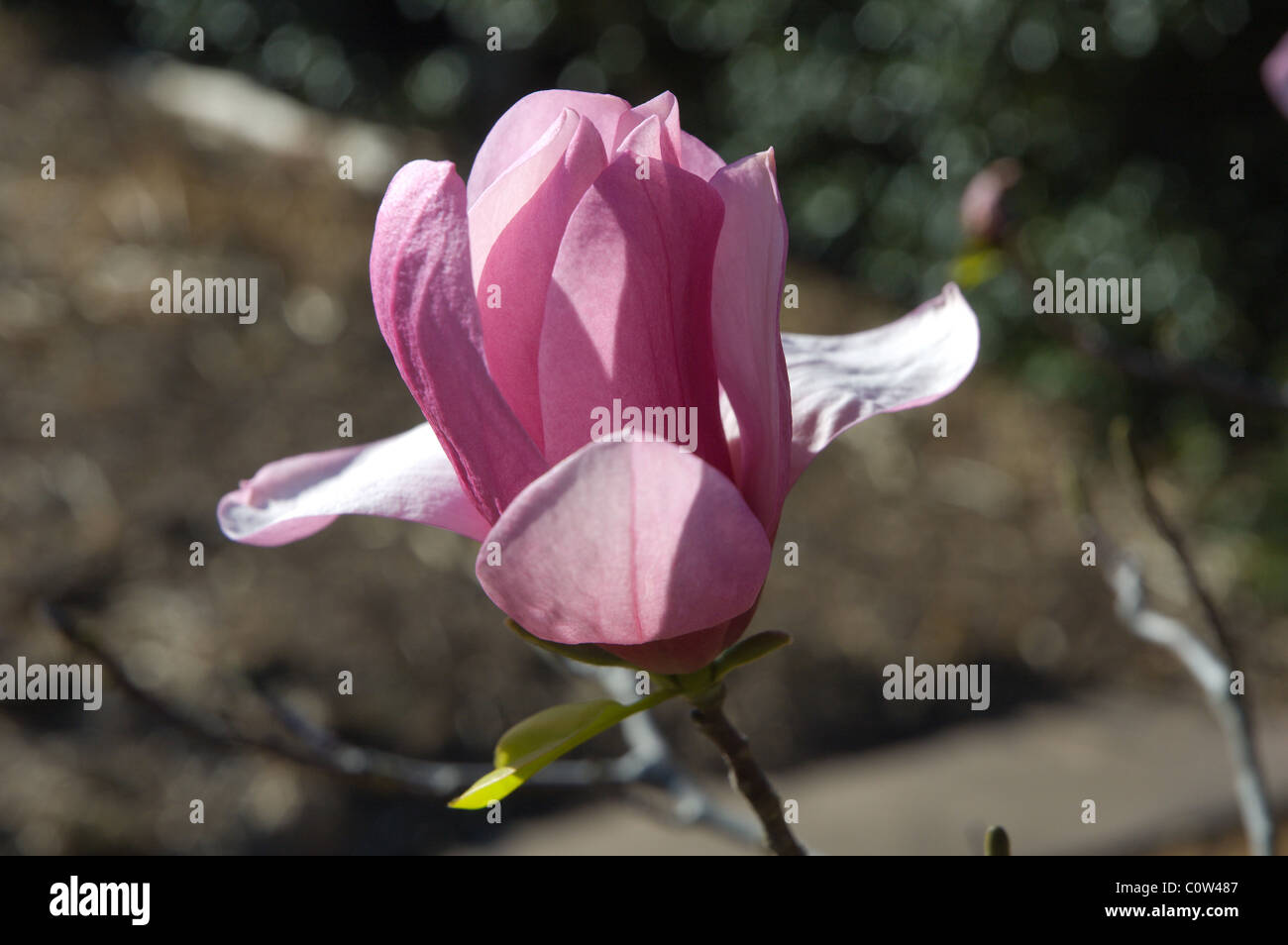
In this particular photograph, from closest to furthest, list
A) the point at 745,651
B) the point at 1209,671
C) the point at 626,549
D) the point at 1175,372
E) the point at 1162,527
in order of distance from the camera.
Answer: the point at 626,549, the point at 745,651, the point at 1162,527, the point at 1209,671, the point at 1175,372

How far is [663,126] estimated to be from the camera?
0.54 m

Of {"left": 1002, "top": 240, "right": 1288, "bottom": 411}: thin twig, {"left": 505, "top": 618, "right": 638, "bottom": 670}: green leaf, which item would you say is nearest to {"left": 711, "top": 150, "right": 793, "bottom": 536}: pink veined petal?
{"left": 505, "top": 618, "right": 638, "bottom": 670}: green leaf

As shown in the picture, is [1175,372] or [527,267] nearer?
[527,267]

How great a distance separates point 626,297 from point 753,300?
0.18 feet

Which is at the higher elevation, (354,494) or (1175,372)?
(1175,372)

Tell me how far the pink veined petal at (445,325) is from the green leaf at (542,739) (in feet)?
0.38

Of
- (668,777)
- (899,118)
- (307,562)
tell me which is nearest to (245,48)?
(899,118)

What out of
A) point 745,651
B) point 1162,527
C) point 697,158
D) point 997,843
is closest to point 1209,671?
point 1162,527

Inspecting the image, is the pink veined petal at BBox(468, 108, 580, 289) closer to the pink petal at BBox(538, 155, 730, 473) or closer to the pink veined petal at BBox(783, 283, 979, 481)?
the pink petal at BBox(538, 155, 730, 473)

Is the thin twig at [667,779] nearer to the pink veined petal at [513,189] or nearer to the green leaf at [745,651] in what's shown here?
the green leaf at [745,651]

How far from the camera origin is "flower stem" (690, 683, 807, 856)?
61 cm

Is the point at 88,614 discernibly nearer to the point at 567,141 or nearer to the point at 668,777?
the point at 668,777

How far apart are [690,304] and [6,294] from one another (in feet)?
13.6

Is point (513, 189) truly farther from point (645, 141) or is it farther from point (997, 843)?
point (997, 843)
